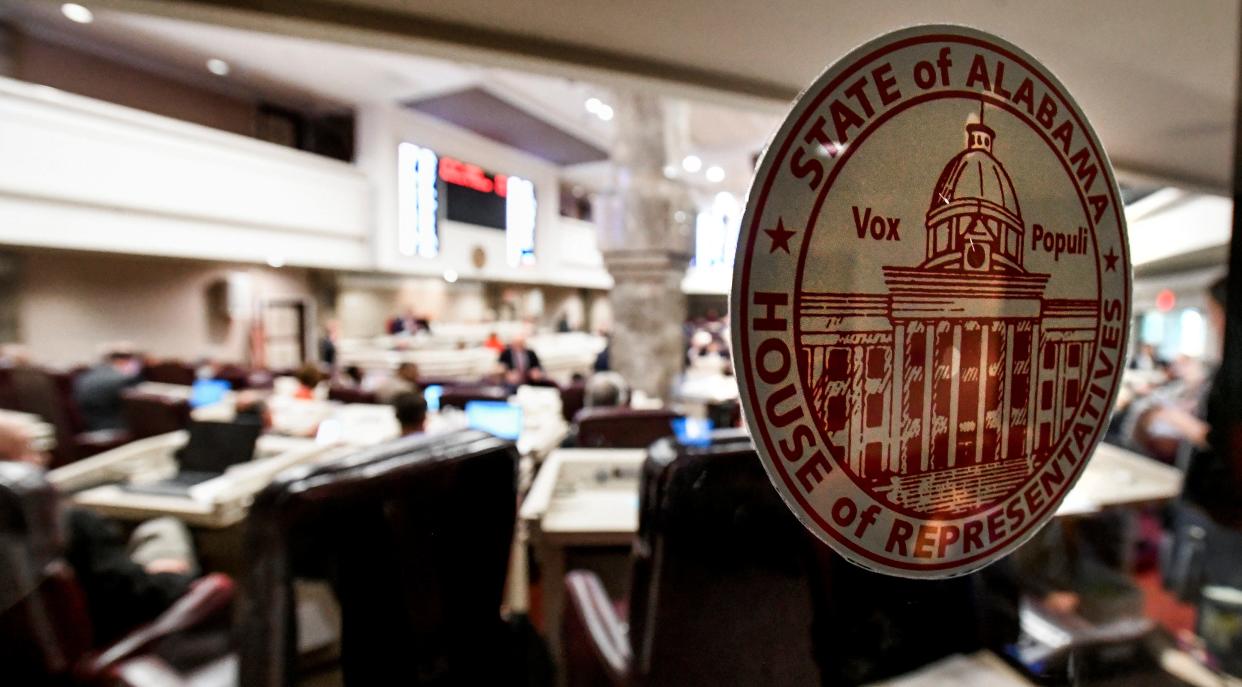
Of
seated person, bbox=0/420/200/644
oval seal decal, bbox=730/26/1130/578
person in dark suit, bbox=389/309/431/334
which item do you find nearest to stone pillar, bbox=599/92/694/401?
seated person, bbox=0/420/200/644

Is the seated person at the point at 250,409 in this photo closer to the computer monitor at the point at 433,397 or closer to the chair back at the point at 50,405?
the computer monitor at the point at 433,397

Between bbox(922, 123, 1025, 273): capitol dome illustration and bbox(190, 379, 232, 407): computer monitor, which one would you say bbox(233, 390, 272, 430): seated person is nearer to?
bbox(190, 379, 232, 407): computer monitor

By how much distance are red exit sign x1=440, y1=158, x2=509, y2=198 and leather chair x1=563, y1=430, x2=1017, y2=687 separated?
1083 cm

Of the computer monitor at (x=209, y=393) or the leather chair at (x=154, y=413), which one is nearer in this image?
the leather chair at (x=154, y=413)

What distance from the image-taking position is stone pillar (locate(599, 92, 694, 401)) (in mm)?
3648

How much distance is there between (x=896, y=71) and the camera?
0.54 m

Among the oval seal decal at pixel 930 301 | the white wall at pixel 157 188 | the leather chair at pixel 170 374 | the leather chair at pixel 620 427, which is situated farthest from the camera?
the leather chair at pixel 170 374

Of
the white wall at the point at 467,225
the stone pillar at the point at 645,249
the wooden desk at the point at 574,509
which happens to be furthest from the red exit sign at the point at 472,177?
the wooden desk at the point at 574,509

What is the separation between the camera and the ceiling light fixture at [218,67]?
316 inches

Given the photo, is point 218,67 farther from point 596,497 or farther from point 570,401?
point 596,497

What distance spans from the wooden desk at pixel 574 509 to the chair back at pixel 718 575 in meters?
0.76

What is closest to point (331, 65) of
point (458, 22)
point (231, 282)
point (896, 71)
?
point (231, 282)

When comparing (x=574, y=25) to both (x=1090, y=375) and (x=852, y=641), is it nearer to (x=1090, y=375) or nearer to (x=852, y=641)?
(x=1090, y=375)

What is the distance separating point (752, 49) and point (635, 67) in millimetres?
234
